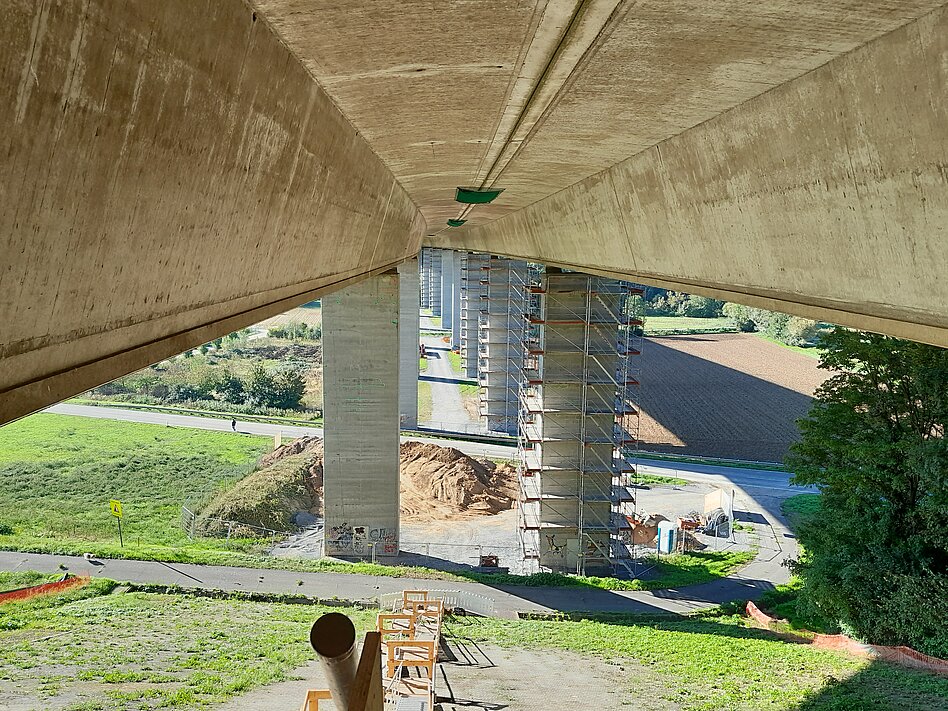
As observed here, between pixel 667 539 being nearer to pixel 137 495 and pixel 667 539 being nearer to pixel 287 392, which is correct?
pixel 137 495

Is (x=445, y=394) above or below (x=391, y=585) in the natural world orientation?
above

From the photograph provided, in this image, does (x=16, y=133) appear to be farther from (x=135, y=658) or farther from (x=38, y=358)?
(x=135, y=658)

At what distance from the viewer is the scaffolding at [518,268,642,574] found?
2373cm

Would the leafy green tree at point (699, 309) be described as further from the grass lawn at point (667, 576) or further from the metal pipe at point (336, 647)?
the metal pipe at point (336, 647)

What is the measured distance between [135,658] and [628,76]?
50.8 ft

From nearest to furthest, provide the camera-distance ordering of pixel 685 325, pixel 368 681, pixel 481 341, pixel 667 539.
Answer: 1. pixel 368 681
2. pixel 667 539
3. pixel 481 341
4. pixel 685 325

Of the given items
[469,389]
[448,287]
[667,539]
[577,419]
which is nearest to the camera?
[577,419]

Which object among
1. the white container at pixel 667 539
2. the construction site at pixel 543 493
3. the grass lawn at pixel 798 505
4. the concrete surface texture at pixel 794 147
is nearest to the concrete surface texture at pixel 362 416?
the construction site at pixel 543 493

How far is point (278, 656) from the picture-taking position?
52.1ft

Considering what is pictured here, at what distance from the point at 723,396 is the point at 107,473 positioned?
4015 cm

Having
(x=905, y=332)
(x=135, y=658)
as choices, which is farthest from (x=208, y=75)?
(x=135, y=658)

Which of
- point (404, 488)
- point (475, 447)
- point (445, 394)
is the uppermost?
point (445, 394)

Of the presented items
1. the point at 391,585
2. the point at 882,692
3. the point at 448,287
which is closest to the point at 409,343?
the point at 391,585

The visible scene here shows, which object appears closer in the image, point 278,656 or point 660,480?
point 278,656
